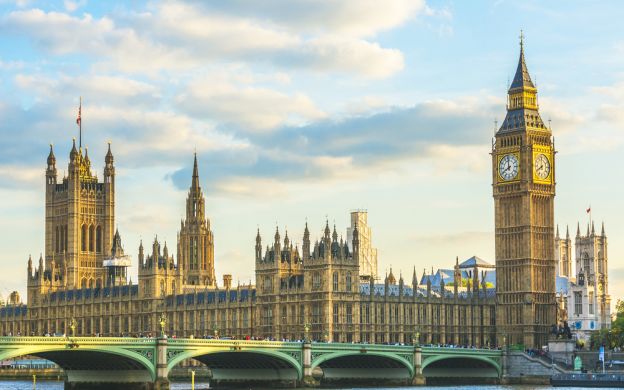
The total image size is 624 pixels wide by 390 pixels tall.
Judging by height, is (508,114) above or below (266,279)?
above

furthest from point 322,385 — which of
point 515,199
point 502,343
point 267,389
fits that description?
point 515,199

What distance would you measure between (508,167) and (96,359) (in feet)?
210

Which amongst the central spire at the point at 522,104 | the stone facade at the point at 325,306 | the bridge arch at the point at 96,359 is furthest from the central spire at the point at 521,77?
the bridge arch at the point at 96,359

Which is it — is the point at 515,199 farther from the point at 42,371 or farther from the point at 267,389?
the point at 42,371

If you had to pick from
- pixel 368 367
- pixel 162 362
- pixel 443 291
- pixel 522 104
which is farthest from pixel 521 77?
pixel 162 362

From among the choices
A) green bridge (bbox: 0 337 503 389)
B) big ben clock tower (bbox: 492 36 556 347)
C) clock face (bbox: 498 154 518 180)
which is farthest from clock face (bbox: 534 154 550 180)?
green bridge (bbox: 0 337 503 389)

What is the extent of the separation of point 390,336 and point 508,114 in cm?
3008

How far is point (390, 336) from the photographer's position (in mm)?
159250

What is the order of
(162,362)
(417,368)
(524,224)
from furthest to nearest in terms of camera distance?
(524,224) → (417,368) → (162,362)

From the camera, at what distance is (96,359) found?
11862 centimetres

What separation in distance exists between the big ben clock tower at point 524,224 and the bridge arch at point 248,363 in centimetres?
3987

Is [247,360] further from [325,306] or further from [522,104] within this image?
[522,104]

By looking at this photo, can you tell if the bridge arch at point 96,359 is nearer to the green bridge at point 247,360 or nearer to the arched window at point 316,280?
the green bridge at point 247,360

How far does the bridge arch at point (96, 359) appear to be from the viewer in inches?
4195
